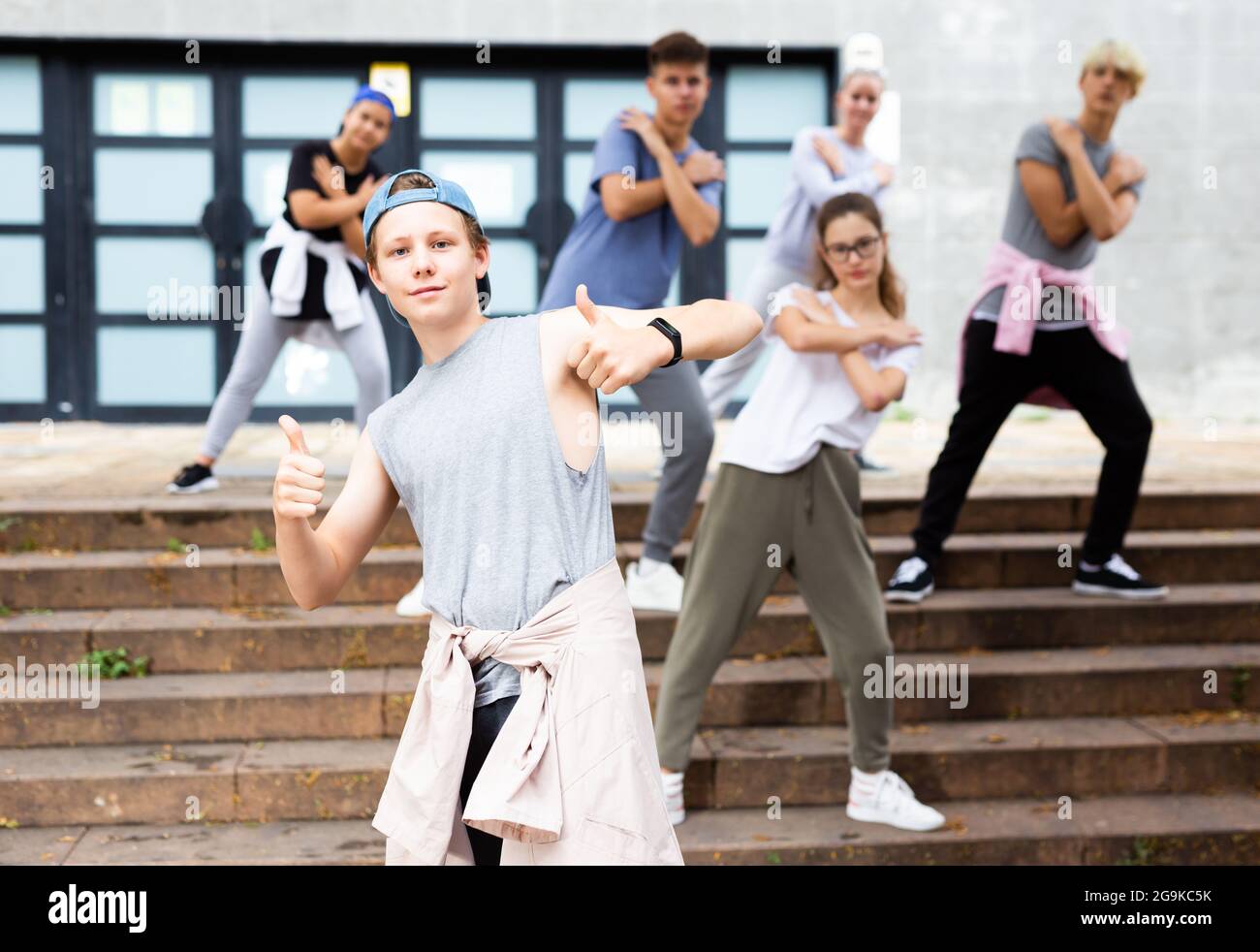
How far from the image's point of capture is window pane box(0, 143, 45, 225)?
1083 centimetres

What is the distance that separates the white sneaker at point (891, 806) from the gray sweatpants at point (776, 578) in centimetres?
19

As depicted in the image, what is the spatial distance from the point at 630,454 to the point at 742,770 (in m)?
3.86

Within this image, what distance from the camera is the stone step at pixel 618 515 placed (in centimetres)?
607

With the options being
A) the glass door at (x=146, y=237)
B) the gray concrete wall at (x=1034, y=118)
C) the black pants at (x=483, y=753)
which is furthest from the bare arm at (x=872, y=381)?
the glass door at (x=146, y=237)

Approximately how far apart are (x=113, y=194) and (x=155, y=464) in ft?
12.6

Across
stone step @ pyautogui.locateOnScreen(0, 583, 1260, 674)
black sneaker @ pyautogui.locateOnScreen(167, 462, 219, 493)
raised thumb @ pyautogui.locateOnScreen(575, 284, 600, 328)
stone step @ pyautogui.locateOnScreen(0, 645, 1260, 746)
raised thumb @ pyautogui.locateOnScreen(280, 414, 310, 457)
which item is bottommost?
stone step @ pyautogui.locateOnScreen(0, 645, 1260, 746)

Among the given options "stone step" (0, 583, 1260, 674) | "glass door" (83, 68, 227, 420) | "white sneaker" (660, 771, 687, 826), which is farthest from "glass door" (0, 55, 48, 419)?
"white sneaker" (660, 771, 687, 826)

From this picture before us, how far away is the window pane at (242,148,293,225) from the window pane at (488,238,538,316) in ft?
5.80

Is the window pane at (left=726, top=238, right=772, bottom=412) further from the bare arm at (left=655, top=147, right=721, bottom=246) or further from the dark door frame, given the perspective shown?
the bare arm at (left=655, top=147, right=721, bottom=246)

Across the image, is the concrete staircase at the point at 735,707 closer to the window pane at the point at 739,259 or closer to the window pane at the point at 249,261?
the window pane at the point at 249,261

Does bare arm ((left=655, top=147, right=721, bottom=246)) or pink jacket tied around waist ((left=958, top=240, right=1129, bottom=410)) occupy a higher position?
bare arm ((left=655, top=147, right=721, bottom=246))

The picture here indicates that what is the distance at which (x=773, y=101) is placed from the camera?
11359 mm
